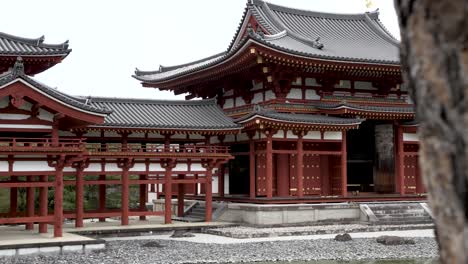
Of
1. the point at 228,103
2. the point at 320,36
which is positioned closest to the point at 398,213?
the point at 228,103

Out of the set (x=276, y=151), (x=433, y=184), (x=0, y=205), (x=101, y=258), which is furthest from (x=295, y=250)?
(x=0, y=205)

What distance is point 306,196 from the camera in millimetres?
28625

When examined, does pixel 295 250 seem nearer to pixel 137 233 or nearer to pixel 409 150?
pixel 137 233

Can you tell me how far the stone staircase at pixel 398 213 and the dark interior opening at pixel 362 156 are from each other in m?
3.53

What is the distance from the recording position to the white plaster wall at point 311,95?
30248mm

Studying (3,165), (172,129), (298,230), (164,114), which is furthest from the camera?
(164,114)

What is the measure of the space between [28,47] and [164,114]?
21.9ft

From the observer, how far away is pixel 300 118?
27.5m

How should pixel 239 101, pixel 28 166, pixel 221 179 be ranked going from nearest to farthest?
1. pixel 28 166
2. pixel 221 179
3. pixel 239 101

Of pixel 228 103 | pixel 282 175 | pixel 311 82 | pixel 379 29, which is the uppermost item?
pixel 379 29

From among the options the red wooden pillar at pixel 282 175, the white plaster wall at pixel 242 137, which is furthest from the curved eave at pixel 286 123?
the red wooden pillar at pixel 282 175

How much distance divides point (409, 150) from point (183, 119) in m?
12.4

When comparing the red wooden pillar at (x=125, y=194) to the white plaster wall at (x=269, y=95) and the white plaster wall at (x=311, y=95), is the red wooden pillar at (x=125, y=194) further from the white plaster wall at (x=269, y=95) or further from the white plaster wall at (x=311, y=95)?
the white plaster wall at (x=311, y=95)

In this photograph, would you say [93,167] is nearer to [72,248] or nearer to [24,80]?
[24,80]
